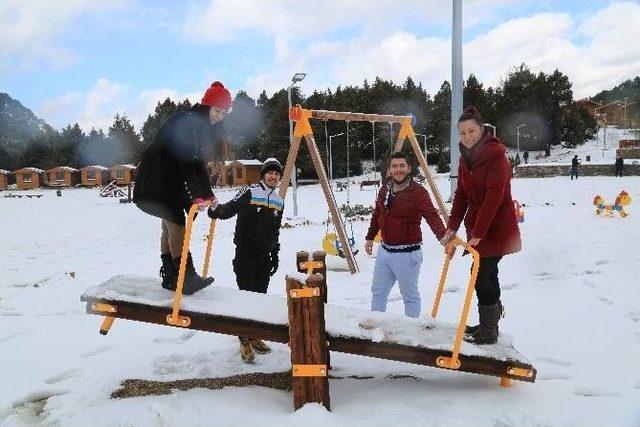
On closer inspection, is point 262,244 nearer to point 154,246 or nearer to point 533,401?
point 533,401

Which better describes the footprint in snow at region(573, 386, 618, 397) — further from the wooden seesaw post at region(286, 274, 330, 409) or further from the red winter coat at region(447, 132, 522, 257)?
the wooden seesaw post at region(286, 274, 330, 409)

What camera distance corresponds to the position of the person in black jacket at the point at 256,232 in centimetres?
434

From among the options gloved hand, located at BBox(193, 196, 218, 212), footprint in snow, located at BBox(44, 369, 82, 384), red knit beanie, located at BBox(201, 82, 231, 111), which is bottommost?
footprint in snow, located at BBox(44, 369, 82, 384)

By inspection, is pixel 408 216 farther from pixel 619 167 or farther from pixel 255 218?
pixel 619 167

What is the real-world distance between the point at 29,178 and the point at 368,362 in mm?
68216

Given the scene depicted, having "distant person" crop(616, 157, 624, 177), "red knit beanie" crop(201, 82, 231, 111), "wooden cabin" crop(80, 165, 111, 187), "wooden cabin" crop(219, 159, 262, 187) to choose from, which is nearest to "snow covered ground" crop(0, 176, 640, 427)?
"red knit beanie" crop(201, 82, 231, 111)

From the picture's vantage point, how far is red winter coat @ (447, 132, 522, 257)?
3436 mm

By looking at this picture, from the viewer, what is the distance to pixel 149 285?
4.08 meters

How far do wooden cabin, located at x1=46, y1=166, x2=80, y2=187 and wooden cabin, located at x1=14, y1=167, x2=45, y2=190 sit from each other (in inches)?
52.8

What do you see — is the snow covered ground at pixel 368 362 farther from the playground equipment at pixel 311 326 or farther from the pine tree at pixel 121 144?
the pine tree at pixel 121 144

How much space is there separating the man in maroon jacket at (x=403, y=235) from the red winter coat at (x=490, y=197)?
71 cm

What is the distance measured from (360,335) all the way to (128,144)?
77.5 meters

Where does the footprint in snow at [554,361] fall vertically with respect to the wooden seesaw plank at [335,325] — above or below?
below

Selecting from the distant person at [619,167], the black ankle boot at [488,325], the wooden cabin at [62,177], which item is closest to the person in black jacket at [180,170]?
the black ankle boot at [488,325]
